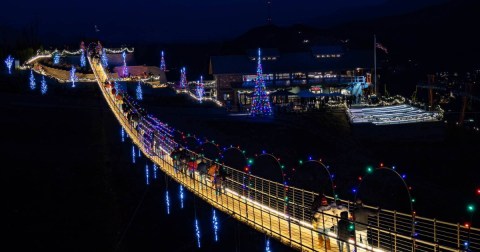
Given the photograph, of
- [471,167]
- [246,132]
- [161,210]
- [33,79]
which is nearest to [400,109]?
[471,167]

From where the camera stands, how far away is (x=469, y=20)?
3231 inches

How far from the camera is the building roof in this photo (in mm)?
40263

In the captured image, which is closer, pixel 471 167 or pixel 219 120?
pixel 471 167

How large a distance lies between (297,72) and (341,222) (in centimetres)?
3271

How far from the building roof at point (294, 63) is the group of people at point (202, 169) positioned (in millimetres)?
25469

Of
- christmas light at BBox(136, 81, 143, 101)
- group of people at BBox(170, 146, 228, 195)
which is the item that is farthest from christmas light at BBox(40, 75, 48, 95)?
group of people at BBox(170, 146, 228, 195)

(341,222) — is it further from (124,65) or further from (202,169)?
(124,65)

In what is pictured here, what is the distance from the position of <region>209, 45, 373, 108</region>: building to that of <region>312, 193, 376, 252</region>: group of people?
2889 cm

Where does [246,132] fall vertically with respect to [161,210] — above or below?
above

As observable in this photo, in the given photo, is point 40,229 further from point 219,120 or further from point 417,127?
point 417,127

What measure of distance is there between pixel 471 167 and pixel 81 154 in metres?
16.7

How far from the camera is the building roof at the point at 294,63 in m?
40.3

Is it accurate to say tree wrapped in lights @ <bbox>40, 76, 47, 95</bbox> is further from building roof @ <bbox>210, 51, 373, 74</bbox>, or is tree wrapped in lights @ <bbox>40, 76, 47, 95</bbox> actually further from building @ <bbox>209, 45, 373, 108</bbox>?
building roof @ <bbox>210, 51, 373, 74</bbox>

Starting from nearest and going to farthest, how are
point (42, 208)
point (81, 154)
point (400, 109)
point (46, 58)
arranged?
point (42, 208), point (81, 154), point (400, 109), point (46, 58)
